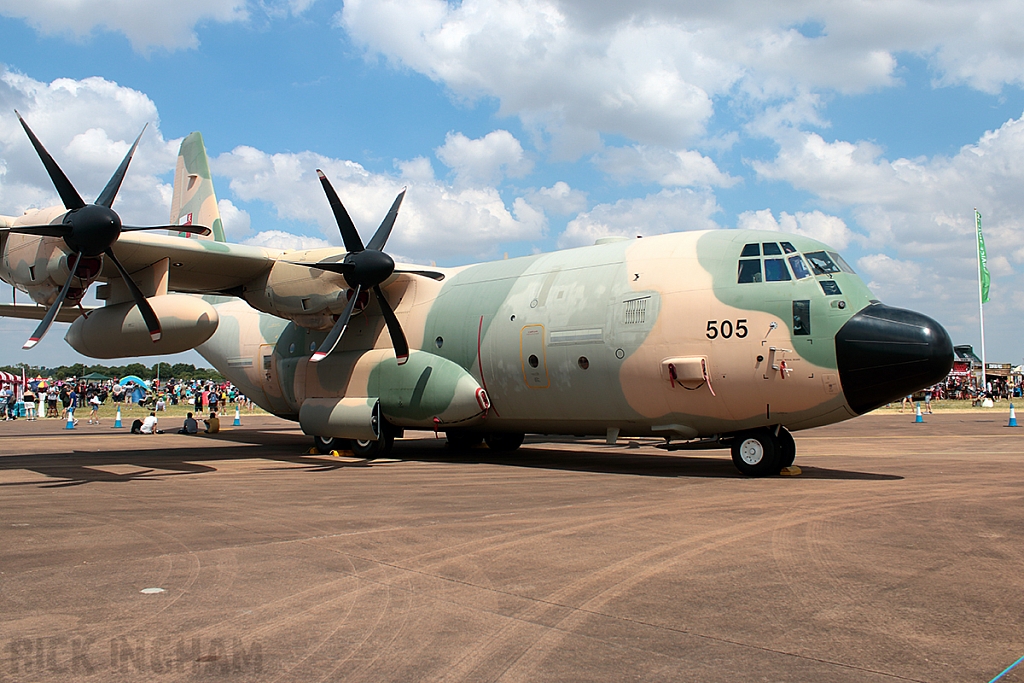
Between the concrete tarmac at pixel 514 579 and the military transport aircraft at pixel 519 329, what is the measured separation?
1596 mm


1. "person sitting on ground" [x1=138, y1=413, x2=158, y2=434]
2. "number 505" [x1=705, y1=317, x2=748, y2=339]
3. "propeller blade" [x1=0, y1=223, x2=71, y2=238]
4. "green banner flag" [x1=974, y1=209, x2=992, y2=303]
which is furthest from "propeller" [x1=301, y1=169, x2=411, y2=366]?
"green banner flag" [x1=974, y1=209, x2=992, y2=303]

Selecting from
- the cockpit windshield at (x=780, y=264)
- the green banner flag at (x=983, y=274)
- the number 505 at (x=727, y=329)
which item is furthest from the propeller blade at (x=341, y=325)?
the green banner flag at (x=983, y=274)

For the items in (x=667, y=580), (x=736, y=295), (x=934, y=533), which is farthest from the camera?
(x=736, y=295)

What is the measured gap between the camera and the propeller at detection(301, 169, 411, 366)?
15945mm

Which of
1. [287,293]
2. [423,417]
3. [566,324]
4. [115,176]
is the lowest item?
[423,417]

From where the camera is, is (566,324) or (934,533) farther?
(566,324)

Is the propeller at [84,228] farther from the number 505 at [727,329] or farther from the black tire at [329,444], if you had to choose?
the number 505 at [727,329]

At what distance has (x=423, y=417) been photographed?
1611 centimetres

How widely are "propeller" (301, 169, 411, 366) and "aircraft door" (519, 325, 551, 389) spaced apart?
2923 millimetres

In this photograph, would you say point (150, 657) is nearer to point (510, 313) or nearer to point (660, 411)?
point (660, 411)

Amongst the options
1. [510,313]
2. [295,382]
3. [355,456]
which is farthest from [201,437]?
[510,313]

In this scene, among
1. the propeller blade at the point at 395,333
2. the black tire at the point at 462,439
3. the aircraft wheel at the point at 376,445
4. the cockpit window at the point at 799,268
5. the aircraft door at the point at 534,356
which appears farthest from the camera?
the black tire at the point at 462,439

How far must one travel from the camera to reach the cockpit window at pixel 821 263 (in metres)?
12.2

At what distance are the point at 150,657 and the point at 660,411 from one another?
32.7 ft
